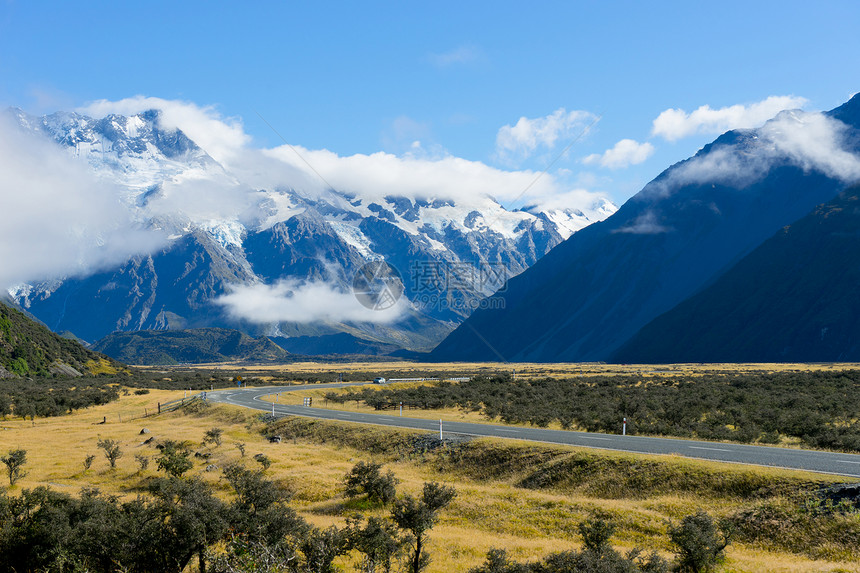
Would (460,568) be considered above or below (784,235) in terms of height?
below

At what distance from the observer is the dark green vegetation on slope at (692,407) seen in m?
32.0

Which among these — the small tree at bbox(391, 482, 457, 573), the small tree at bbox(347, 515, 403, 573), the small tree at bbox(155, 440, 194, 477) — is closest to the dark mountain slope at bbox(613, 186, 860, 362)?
the small tree at bbox(391, 482, 457, 573)

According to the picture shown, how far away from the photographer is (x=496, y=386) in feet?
229

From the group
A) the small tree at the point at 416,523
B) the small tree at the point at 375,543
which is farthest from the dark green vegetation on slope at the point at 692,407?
the small tree at the point at 375,543

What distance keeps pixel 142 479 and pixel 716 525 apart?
2986 cm

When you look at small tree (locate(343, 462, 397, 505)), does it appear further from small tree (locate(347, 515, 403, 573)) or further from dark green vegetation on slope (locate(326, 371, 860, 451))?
dark green vegetation on slope (locate(326, 371, 860, 451))

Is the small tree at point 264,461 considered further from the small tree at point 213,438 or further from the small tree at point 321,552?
the small tree at point 321,552

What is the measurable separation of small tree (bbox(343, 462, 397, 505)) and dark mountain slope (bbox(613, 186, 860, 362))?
463 ft

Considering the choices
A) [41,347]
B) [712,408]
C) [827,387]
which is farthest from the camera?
[41,347]

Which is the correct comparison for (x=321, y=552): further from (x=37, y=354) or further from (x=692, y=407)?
(x=37, y=354)

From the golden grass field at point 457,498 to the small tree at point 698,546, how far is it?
0.53m

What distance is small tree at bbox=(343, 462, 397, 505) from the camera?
2447cm

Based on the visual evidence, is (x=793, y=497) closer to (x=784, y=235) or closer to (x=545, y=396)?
(x=545, y=396)

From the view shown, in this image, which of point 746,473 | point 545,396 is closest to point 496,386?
point 545,396
